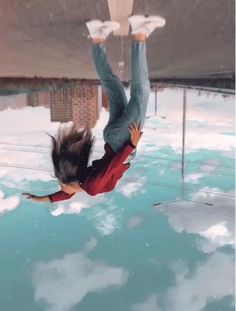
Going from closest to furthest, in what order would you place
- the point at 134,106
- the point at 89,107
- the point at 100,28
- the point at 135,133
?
the point at 135,133
the point at 134,106
the point at 100,28
the point at 89,107

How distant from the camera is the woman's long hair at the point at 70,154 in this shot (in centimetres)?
277

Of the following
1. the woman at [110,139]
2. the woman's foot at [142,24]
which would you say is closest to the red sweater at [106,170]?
the woman at [110,139]

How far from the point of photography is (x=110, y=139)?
2.81 metres

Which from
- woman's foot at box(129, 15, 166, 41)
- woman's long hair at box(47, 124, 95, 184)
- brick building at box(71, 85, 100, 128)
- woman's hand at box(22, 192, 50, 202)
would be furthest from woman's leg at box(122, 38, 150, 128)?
woman's hand at box(22, 192, 50, 202)

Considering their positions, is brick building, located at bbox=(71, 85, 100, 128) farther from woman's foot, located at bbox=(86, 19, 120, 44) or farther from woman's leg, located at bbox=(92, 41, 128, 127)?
woman's foot, located at bbox=(86, 19, 120, 44)

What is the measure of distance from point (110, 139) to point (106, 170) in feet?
0.88

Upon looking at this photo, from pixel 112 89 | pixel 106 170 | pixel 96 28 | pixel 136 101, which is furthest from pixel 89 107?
pixel 106 170

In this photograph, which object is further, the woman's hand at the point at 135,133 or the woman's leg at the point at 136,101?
the woman's leg at the point at 136,101

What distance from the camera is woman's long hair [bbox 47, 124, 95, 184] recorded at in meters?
2.77

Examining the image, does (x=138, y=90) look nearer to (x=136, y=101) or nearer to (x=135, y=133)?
(x=136, y=101)

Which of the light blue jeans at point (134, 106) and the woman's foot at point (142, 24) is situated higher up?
the woman's foot at point (142, 24)

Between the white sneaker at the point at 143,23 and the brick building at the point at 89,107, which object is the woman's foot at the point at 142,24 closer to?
the white sneaker at the point at 143,23

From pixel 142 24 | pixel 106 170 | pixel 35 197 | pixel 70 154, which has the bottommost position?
pixel 35 197

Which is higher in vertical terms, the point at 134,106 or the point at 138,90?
the point at 138,90
